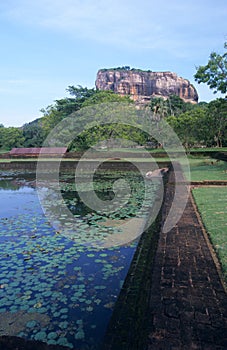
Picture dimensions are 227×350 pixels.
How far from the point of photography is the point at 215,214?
19.2 ft

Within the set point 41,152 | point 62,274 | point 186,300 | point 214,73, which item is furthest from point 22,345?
point 41,152

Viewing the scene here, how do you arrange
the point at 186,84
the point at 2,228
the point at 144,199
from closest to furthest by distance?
the point at 2,228 < the point at 144,199 < the point at 186,84

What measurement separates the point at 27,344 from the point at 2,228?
4.23 m

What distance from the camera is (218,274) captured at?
3.32 meters

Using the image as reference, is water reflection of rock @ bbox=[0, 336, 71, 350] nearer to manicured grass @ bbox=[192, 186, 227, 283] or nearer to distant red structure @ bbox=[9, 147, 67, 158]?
manicured grass @ bbox=[192, 186, 227, 283]

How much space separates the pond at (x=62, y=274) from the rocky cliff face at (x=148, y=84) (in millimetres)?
82540

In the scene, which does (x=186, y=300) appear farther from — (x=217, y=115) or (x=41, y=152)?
(x=41, y=152)

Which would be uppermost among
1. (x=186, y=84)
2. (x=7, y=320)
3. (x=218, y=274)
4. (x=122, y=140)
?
(x=186, y=84)

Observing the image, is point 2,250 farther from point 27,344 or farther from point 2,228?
point 27,344

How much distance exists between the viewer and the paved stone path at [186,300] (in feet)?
7.27

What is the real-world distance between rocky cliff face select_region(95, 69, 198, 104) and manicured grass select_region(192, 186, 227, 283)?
A: 264ft

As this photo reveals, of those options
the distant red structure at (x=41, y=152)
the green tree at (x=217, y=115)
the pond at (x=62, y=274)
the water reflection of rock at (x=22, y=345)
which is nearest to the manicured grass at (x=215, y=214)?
the pond at (x=62, y=274)

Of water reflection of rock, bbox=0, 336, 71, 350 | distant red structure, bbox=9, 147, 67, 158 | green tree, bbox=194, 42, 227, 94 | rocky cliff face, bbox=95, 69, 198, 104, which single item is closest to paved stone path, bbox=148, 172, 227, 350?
water reflection of rock, bbox=0, 336, 71, 350

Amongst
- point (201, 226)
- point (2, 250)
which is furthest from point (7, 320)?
point (201, 226)
